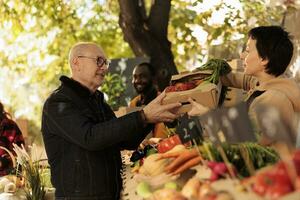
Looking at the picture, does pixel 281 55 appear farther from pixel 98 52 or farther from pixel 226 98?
pixel 98 52

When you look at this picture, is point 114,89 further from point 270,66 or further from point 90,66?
point 270,66

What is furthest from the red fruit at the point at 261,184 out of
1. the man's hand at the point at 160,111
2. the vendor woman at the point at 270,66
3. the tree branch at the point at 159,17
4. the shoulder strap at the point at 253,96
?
the tree branch at the point at 159,17

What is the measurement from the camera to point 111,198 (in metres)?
3.95

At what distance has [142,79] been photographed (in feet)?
23.2

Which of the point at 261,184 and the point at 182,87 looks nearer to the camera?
the point at 261,184

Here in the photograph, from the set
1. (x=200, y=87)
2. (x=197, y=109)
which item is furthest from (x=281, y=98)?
(x=200, y=87)

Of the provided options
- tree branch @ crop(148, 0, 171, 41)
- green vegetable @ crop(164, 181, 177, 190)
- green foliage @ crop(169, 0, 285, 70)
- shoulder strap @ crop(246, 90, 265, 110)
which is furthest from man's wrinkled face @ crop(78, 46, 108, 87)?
tree branch @ crop(148, 0, 171, 41)

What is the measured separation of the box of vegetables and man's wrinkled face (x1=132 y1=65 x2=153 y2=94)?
9.64ft

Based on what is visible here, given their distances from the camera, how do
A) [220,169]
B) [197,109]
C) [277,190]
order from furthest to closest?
1. [197,109]
2. [220,169]
3. [277,190]

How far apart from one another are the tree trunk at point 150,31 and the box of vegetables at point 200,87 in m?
4.19

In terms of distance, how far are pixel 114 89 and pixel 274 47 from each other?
537 centimetres

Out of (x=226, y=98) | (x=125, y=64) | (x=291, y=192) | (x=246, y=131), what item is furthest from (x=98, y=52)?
(x=125, y=64)

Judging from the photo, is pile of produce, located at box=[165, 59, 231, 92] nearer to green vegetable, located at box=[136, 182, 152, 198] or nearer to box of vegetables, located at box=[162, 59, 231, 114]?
box of vegetables, located at box=[162, 59, 231, 114]

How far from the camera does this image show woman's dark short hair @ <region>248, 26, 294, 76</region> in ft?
11.5
